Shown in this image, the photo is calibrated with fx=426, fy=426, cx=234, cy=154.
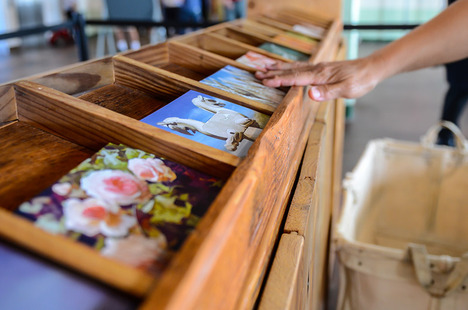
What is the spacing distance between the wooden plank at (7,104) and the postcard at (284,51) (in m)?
0.90

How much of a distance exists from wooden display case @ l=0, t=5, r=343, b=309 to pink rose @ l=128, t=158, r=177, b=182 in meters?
0.03

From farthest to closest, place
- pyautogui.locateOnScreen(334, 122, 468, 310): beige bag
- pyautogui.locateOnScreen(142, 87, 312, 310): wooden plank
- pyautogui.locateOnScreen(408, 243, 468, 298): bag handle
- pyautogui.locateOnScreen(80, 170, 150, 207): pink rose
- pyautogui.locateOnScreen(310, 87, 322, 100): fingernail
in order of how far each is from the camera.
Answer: pyautogui.locateOnScreen(334, 122, 468, 310): beige bag, pyautogui.locateOnScreen(408, 243, 468, 298): bag handle, pyautogui.locateOnScreen(310, 87, 322, 100): fingernail, pyautogui.locateOnScreen(80, 170, 150, 207): pink rose, pyautogui.locateOnScreen(142, 87, 312, 310): wooden plank

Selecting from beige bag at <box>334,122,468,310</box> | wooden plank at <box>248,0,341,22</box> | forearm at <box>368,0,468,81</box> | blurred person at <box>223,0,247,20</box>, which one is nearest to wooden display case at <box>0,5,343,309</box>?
forearm at <box>368,0,468,81</box>

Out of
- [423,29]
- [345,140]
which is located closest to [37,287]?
[423,29]

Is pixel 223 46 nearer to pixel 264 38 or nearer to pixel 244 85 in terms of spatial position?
pixel 264 38

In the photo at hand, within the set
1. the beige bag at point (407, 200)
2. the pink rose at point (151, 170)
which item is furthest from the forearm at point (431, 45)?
the pink rose at point (151, 170)

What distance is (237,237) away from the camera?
48 centimetres

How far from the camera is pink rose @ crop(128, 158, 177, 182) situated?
58 cm

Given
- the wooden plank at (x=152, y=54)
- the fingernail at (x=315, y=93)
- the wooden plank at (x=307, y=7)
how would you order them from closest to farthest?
the wooden plank at (x=152, y=54), the fingernail at (x=315, y=93), the wooden plank at (x=307, y=7)

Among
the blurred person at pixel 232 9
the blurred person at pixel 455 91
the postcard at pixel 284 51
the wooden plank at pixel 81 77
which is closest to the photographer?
the wooden plank at pixel 81 77

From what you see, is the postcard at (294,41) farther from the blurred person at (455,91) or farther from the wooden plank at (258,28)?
the blurred person at (455,91)

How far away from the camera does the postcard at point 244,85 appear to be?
94cm

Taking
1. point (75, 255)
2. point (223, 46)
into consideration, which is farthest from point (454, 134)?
point (75, 255)

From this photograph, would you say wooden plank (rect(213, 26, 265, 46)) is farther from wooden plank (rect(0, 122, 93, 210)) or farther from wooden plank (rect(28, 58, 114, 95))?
wooden plank (rect(0, 122, 93, 210))
